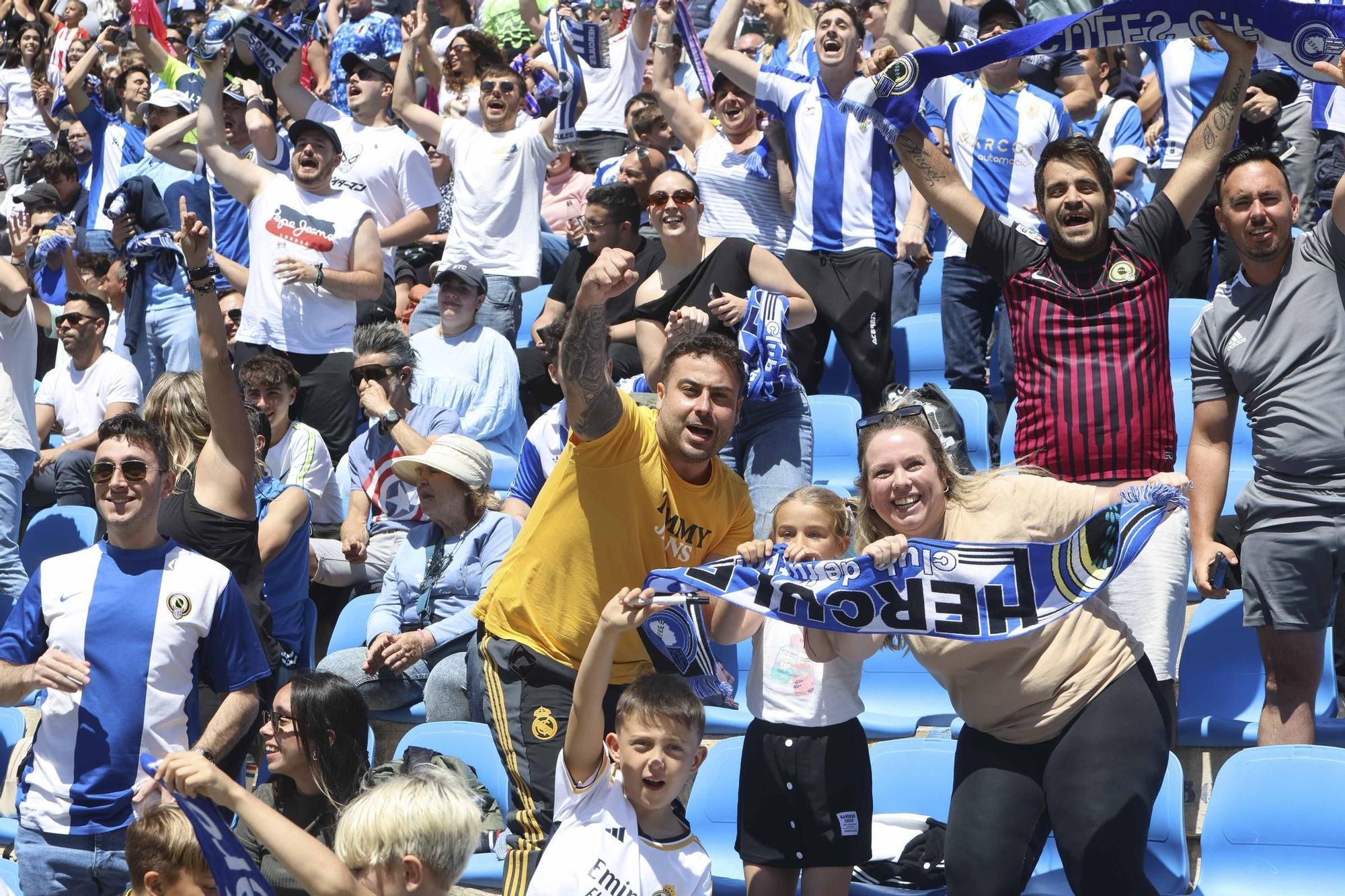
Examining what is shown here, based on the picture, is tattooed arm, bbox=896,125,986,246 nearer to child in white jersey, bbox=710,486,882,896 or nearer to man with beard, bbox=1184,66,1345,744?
man with beard, bbox=1184,66,1345,744

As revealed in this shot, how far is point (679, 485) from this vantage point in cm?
381

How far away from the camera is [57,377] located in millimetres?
8258

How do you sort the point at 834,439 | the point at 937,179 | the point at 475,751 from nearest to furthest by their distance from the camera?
the point at 937,179
the point at 475,751
the point at 834,439

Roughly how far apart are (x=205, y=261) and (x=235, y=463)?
63 cm

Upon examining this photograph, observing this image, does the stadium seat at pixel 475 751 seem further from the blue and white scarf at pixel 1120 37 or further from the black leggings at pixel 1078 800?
the blue and white scarf at pixel 1120 37

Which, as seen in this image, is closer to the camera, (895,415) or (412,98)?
(895,415)

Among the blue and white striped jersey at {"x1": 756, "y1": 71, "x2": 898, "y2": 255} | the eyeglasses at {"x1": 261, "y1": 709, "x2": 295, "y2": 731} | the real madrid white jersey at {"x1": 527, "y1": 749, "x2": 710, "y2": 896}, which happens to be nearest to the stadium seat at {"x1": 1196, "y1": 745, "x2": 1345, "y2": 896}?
the real madrid white jersey at {"x1": 527, "y1": 749, "x2": 710, "y2": 896}

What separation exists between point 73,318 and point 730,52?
3.90 metres

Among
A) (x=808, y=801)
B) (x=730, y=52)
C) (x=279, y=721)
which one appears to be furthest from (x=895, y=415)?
(x=730, y=52)

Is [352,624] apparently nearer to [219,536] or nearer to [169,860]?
[219,536]

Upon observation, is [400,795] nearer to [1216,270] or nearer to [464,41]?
[1216,270]

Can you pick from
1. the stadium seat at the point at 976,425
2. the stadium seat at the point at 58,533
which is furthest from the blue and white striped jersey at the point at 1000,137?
the stadium seat at the point at 58,533

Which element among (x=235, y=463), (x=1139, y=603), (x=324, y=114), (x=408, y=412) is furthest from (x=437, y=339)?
(x=1139, y=603)

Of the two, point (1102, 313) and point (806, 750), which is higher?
point (1102, 313)
